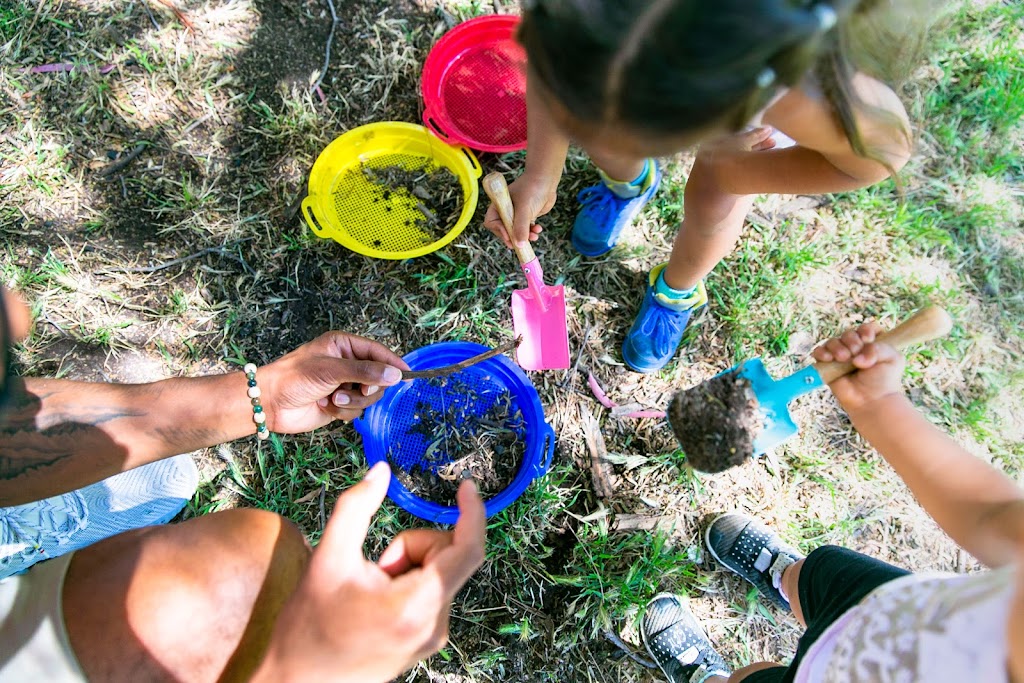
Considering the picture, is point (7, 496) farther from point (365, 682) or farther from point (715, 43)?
point (715, 43)

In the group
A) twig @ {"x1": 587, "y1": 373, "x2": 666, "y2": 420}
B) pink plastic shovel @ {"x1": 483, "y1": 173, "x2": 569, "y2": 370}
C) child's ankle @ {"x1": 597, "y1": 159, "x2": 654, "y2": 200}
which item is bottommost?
twig @ {"x1": 587, "y1": 373, "x2": 666, "y2": 420}

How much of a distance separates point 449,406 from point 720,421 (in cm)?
92

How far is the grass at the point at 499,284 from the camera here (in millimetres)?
2100

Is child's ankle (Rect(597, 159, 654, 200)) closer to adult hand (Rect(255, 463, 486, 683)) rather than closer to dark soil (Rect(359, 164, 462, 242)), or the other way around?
dark soil (Rect(359, 164, 462, 242))

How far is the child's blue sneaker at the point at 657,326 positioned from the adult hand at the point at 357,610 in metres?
1.19

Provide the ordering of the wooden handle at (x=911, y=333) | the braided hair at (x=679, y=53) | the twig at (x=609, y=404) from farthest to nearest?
the twig at (x=609, y=404)
the wooden handle at (x=911, y=333)
the braided hair at (x=679, y=53)

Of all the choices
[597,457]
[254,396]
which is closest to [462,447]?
[597,457]

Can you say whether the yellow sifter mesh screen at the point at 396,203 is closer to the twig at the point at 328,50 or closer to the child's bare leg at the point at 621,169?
the twig at the point at 328,50

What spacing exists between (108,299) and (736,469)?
7.37 feet

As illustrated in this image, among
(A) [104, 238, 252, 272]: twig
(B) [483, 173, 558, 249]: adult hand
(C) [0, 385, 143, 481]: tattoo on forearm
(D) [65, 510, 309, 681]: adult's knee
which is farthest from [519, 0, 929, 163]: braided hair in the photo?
(A) [104, 238, 252, 272]: twig

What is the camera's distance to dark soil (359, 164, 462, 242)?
2.35 meters

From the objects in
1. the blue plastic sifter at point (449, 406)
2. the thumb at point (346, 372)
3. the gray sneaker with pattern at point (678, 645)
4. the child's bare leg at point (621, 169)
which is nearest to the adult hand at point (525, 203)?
the child's bare leg at point (621, 169)

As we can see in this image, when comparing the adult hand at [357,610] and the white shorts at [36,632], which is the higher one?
the adult hand at [357,610]

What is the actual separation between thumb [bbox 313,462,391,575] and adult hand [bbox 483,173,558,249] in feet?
2.93
